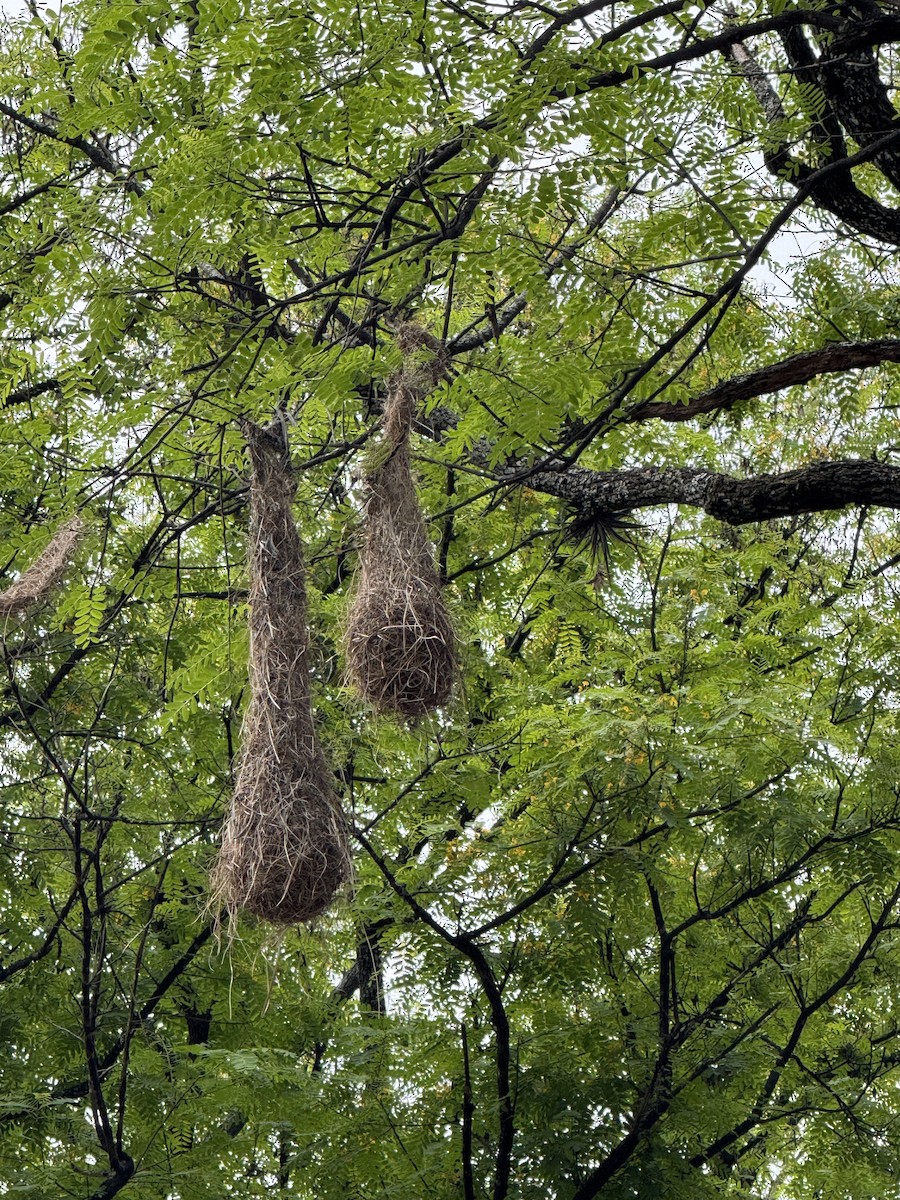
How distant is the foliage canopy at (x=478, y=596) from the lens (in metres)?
4.02

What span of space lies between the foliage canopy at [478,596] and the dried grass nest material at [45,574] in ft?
0.45

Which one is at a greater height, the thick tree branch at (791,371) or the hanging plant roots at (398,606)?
the thick tree branch at (791,371)

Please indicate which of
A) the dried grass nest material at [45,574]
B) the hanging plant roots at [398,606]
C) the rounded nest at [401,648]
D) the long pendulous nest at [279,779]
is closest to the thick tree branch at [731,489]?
the hanging plant roots at [398,606]

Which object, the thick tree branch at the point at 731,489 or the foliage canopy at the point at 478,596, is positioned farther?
the thick tree branch at the point at 731,489

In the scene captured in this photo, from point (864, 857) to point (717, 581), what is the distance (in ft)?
7.16

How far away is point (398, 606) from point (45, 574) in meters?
1.74

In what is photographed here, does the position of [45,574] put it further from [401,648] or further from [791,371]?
[791,371]

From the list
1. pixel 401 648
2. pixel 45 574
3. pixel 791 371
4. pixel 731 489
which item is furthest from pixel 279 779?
pixel 791 371

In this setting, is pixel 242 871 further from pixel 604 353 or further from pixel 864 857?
pixel 864 857

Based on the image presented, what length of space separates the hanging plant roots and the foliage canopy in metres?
0.14

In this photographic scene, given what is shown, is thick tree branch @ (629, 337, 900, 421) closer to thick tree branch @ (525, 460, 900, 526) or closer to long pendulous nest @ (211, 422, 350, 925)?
thick tree branch @ (525, 460, 900, 526)

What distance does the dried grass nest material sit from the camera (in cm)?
470

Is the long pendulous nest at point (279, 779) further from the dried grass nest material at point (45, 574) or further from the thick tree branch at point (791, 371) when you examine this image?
the thick tree branch at point (791, 371)

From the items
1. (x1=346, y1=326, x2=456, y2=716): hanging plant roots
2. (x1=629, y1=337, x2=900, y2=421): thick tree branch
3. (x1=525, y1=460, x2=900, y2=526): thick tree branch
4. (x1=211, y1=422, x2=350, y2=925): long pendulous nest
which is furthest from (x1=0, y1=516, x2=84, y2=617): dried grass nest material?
(x1=629, y1=337, x2=900, y2=421): thick tree branch
